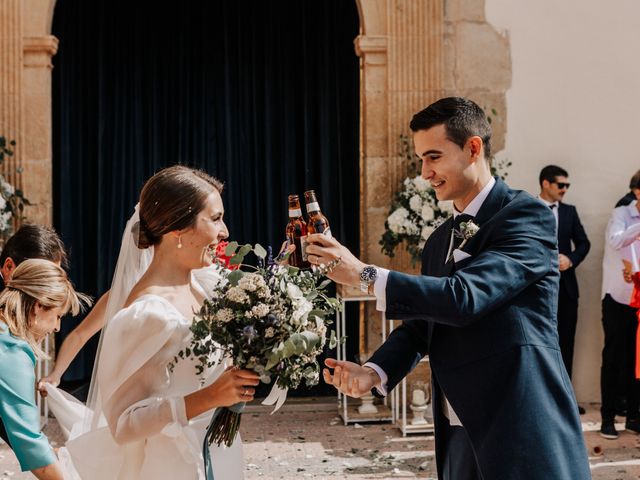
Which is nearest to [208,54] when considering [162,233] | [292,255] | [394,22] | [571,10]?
[394,22]

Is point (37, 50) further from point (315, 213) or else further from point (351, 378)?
point (351, 378)

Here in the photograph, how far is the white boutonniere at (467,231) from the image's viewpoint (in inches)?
111

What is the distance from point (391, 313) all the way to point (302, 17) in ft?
20.1

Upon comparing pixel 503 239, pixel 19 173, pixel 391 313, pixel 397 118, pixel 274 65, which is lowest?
pixel 391 313

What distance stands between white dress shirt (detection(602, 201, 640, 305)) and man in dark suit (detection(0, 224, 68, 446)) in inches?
170

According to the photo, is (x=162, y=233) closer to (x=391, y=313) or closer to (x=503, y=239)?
(x=391, y=313)

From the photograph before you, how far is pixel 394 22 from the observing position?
7.31 m

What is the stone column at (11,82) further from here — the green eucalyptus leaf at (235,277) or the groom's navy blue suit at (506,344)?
the groom's navy blue suit at (506,344)

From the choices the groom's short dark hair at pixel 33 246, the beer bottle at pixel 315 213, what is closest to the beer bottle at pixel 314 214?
the beer bottle at pixel 315 213

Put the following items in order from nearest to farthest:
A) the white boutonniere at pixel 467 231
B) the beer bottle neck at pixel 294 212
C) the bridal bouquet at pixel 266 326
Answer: the bridal bouquet at pixel 266 326, the white boutonniere at pixel 467 231, the beer bottle neck at pixel 294 212

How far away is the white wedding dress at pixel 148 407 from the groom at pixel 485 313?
0.48m

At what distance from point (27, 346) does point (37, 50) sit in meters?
4.69

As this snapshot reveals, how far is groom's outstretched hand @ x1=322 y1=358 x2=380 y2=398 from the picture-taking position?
293 cm

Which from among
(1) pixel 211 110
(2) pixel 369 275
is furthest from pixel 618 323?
(2) pixel 369 275
